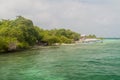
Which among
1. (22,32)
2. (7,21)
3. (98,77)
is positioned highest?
(7,21)

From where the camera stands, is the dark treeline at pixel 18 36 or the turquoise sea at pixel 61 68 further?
→ the dark treeline at pixel 18 36

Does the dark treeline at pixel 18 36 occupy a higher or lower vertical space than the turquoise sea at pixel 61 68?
higher

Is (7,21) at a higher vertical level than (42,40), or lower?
higher

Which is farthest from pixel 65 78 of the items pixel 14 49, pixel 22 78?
pixel 14 49

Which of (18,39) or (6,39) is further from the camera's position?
(18,39)

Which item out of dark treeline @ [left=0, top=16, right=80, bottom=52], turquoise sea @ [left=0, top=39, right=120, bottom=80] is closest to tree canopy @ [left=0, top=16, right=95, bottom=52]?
dark treeline @ [left=0, top=16, right=80, bottom=52]

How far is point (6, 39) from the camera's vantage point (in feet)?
189

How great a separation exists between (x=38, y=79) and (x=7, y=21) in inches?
2504

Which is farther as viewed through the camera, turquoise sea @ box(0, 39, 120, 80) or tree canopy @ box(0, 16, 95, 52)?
tree canopy @ box(0, 16, 95, 52)

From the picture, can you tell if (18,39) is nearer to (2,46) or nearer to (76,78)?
(2,46)

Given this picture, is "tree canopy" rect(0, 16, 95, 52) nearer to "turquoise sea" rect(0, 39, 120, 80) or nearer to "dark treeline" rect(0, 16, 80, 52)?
"dark treeline" rect(0, 16, 80, 52)

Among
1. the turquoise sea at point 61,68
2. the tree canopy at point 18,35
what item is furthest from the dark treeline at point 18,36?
the turquoise sea at point 61,68

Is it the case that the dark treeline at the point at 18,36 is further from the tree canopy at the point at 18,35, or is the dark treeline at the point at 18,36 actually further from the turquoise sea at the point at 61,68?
the turquoise sea at the point at 61,68

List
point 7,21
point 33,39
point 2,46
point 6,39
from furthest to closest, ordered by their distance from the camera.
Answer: point 7,21, point 33,39, point 6,39, point 2,46
